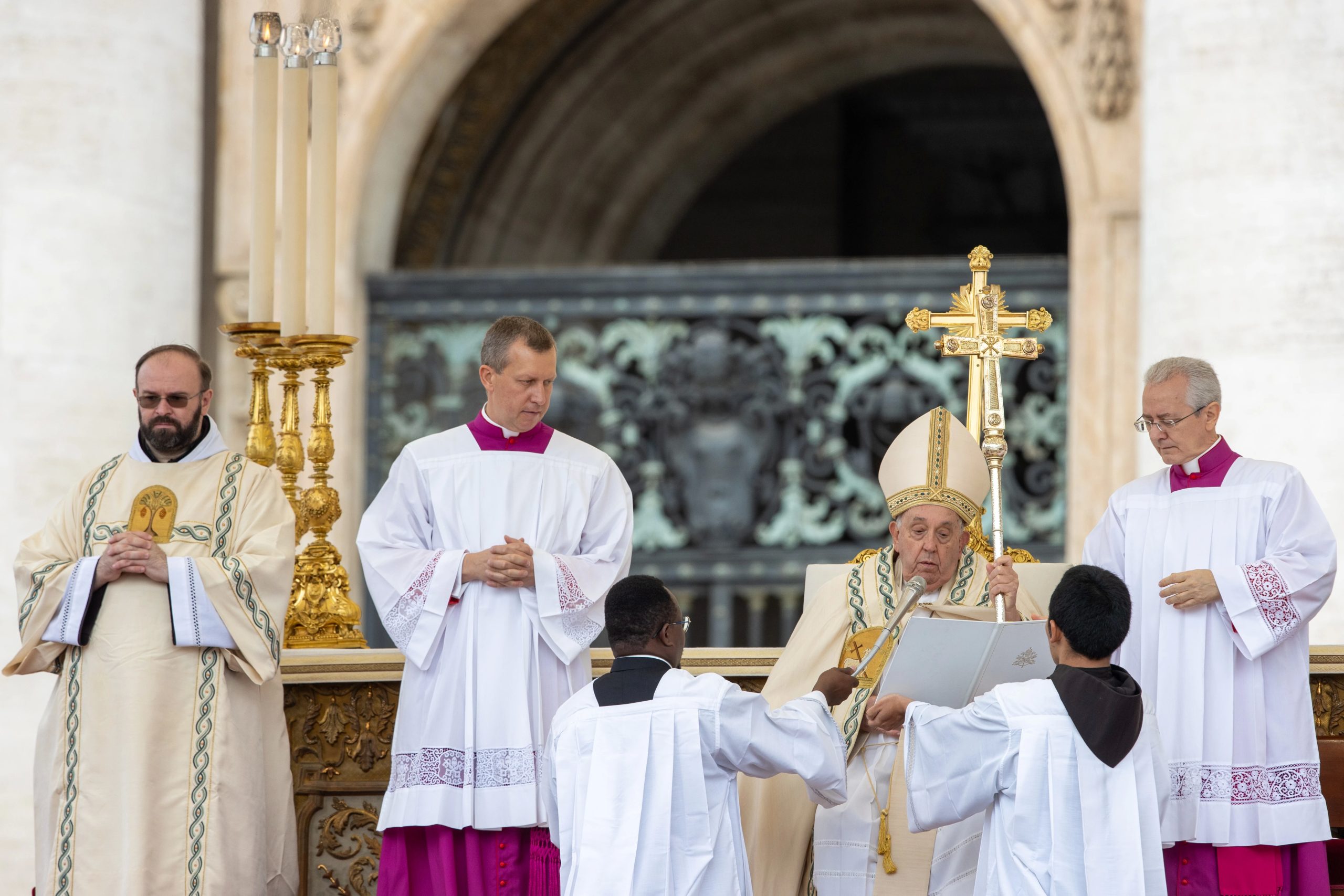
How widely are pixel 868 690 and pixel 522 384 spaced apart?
1104 mm

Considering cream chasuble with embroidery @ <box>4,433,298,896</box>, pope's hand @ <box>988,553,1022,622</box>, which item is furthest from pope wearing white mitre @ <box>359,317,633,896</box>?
pope's hand @ <box>988,553,1022,622</box>

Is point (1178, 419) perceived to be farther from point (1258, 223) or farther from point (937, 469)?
point (1258, 223)

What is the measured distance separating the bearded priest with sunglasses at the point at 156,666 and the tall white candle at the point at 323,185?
0.60 metres

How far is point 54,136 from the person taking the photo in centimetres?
754

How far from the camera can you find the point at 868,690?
4.59 meters

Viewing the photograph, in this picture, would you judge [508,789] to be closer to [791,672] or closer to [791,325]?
[791,672]

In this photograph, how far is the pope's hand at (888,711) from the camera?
4.23 meters

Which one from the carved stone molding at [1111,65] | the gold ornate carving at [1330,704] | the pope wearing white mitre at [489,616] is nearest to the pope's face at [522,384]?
the pope wearing white mitre at [489,616]

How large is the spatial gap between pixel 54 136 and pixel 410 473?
Result: 11.0 feet

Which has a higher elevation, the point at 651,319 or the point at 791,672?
the point at 651,319

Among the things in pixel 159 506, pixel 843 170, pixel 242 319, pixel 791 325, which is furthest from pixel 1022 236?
pixel 159 506

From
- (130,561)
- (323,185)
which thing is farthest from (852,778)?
(323,185)

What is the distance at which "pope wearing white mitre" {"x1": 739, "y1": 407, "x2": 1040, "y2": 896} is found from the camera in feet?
14.8

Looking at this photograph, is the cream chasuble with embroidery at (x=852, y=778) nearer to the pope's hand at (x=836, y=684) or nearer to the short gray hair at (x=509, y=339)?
the pope's hand at (x=836, y=684)
